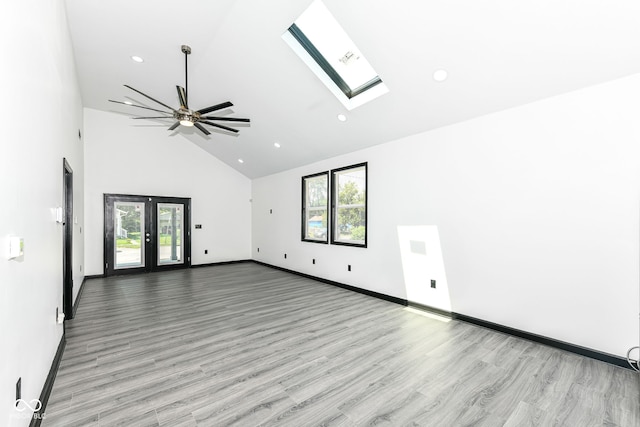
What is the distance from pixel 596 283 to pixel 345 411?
2727 mm

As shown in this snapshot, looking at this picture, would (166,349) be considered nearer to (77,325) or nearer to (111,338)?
(111,338)

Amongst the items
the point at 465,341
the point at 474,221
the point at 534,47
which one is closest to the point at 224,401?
the point at 465,341

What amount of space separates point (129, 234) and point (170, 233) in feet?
2.95

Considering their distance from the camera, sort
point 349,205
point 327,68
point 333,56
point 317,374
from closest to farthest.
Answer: point 317,374
point 333,56
point 327,68
point 349,205

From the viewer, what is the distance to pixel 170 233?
741 cm

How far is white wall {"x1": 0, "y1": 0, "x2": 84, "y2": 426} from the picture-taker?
55.3 inches

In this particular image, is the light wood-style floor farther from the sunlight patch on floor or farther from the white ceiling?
the white ceiling

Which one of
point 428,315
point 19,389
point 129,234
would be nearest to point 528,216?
point 428,315

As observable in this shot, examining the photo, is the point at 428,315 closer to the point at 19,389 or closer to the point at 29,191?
the point at 19,389

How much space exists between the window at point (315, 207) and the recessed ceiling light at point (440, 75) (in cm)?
303

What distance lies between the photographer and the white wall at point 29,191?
1405 millimetres

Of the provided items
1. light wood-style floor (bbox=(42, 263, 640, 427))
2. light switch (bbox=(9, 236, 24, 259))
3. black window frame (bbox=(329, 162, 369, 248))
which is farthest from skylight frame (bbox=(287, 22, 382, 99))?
light switch (bbox=(9, 236, 24, 259))

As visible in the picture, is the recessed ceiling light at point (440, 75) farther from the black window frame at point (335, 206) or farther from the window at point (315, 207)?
the window at point (315, 207)

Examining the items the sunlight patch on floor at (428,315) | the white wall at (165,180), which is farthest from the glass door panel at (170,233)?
the sunlight patch on floor at (428,315)
